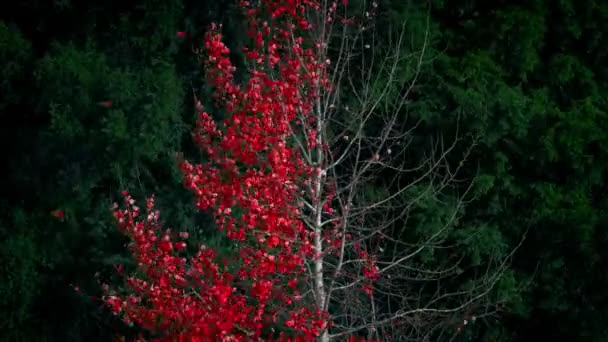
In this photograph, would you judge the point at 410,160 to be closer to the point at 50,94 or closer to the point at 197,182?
the point at 197,182

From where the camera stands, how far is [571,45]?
10102 millimetres

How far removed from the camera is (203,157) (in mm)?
9469

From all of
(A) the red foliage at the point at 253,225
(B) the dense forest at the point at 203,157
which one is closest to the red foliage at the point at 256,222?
(A) the red foliage at the point at 253,225

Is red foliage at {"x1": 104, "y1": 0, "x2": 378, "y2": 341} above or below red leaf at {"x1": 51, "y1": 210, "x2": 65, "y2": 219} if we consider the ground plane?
below

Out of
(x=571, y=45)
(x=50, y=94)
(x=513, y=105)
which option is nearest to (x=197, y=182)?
(x=50, y=94)

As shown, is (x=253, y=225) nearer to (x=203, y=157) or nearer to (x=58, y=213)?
(x=203, y=157)

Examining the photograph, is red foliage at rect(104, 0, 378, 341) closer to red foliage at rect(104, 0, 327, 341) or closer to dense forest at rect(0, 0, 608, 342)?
red foliage at rect(104, 0, 327, 341)

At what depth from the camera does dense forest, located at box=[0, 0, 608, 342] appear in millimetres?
9086

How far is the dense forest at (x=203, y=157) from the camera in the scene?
909cm

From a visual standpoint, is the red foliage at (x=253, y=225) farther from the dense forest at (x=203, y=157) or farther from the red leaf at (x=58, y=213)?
the red leaf at (x=58, y=213)

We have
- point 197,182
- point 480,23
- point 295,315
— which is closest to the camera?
point 295,315

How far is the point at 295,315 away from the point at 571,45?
20.3ft

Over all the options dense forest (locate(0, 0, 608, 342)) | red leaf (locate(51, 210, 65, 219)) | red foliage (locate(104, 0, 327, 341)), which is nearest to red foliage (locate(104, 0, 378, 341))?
red foliage (locate(104, 0, 327, 341))

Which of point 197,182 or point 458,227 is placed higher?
point 197,182
